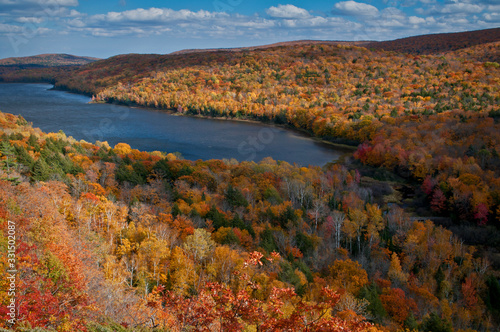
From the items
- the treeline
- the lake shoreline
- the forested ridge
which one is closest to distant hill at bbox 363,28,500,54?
the forested ridge

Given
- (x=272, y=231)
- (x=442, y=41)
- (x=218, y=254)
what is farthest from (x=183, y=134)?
(x=442, y=41)

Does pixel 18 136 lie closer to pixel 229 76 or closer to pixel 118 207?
pixel 118 207

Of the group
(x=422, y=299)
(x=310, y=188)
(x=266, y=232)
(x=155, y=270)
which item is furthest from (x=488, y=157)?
(x=155, y=270)

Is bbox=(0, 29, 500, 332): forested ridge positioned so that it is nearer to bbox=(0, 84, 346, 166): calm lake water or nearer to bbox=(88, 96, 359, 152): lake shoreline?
bbox=(88, 96, 359, 152): lake shoreline

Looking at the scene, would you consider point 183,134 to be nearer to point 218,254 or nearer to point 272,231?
point 272,231

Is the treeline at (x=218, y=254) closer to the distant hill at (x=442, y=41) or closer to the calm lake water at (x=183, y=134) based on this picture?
the calm lake water at (x=183, y=134)
